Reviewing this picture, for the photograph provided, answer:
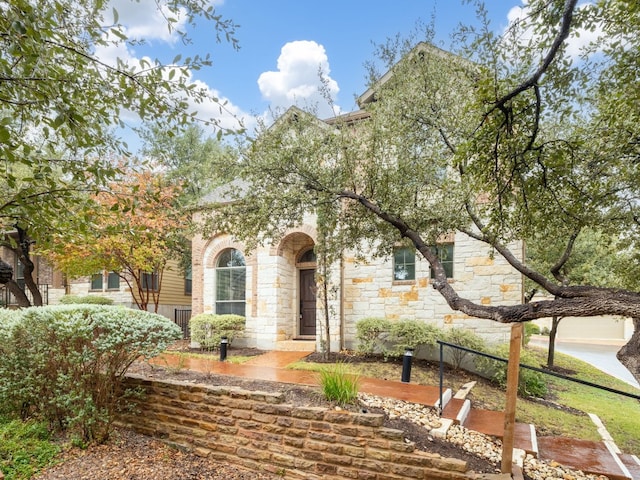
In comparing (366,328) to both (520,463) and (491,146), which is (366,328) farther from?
(491,146)

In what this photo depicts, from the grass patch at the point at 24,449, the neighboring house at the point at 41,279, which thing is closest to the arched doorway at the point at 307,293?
the grass patch at the point at 24,449

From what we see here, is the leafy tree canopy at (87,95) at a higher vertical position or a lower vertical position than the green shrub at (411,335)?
higher

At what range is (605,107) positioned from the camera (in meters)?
4.97

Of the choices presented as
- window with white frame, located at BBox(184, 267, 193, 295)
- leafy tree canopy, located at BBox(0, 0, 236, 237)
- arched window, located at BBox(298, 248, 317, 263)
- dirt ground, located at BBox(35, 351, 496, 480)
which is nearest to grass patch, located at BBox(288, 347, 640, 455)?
dirt ground, located at BBox(35, 351, 496, 480)

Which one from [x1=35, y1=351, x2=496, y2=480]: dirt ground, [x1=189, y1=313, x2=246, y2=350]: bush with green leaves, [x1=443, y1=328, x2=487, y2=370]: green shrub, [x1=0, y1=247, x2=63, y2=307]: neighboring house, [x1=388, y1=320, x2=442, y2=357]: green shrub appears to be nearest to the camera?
[x1=35, y1=351, x2=496, y2=480]: dirt ground

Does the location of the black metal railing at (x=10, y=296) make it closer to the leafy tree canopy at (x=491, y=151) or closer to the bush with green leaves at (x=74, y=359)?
the bush with green leaves at (x=74, y=359)

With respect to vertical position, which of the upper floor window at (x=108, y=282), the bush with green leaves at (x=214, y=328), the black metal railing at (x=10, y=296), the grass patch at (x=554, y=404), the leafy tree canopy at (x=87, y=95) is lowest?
the grass patch at (x=554, y=404)

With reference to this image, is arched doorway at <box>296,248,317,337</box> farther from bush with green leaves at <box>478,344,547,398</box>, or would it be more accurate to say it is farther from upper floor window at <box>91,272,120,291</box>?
upper floor window at <box>91,272,120,291</box>

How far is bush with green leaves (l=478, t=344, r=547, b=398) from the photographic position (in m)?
7.83

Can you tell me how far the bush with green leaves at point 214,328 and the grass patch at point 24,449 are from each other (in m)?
5.36

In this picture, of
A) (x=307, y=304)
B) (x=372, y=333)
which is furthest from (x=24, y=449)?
(x=307, y=304)

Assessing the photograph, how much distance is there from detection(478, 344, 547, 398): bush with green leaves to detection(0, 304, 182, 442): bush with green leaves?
→ 6568 millimetres

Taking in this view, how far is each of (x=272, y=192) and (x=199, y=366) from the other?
3828 millimetres

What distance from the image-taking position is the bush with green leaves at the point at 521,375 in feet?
25.7
